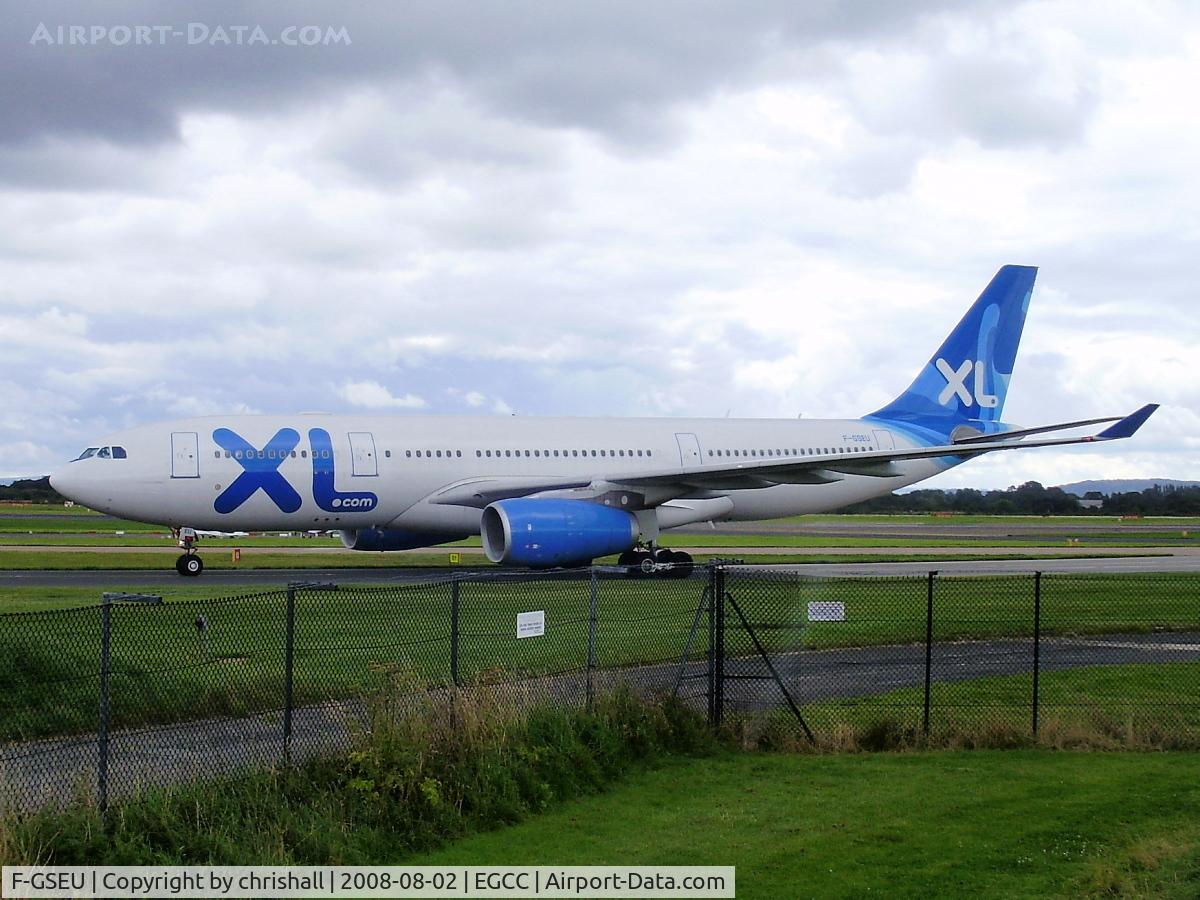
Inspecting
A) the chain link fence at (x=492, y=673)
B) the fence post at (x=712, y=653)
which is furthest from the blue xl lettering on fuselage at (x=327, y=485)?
the fence post at (x=712, y=653)

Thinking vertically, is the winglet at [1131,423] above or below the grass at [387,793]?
above

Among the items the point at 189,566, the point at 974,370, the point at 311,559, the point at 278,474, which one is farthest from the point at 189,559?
the point at 974,370

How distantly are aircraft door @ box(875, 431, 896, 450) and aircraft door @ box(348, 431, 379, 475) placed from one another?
15.1m

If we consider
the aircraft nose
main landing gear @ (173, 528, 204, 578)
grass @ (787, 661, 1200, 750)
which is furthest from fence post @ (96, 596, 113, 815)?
main landing gear @ (173, 528, 204, 578)

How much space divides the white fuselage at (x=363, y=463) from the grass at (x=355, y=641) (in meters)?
A: 6.32

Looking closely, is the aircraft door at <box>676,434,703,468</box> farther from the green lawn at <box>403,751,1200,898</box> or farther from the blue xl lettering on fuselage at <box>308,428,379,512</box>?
the green lawn at <box>403,751,1200,898</box>

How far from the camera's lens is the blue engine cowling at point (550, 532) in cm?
2545

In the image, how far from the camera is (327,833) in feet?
26.0

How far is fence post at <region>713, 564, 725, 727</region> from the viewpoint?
12.0 metres

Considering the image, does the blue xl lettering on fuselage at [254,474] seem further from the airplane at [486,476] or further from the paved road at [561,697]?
the paved road at [561,697]

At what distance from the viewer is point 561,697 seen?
37.3 ft

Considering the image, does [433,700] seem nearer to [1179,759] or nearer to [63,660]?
[63,660]

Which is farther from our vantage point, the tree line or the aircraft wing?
the tree line

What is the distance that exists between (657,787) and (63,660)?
582 centimetres
